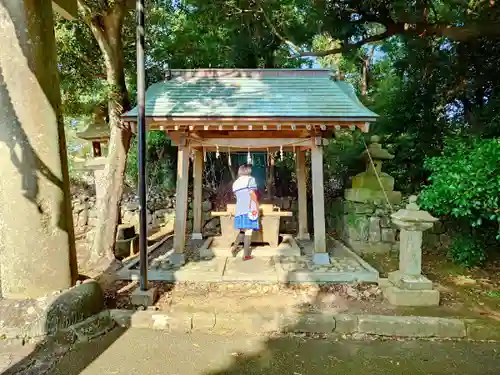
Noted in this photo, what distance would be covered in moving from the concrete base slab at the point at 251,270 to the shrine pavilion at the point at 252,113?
35.8 inches

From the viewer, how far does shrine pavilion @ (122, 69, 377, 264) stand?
5.35 metres

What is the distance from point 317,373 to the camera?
3.09 meters

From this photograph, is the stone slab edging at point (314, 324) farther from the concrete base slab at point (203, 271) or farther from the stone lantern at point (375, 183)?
the stone lantern at point (375, 183)

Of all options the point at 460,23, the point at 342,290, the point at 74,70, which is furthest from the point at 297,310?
the point at 74,70

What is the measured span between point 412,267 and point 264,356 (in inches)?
99.0

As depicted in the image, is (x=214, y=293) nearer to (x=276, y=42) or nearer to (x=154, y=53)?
(x=154, y=53)

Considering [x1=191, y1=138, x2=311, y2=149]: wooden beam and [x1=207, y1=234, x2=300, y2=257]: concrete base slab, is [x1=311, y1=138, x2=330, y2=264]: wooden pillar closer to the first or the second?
[x1=191, y1=138, x2=311, y2=149]: wooden beam

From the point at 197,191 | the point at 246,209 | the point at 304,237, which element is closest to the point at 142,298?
the point at 246,209

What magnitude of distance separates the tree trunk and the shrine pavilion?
0.72 m

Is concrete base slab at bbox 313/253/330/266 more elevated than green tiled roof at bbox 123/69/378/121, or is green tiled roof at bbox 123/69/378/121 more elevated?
green tiled roof at bbox 123/69/378/121

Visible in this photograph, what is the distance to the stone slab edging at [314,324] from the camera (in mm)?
3756

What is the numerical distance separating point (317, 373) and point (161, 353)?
5.29ft

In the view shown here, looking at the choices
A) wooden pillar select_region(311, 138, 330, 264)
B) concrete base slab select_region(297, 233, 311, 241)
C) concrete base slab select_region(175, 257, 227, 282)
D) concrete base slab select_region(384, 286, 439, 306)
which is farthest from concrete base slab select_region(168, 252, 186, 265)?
concrete base slab select_region(384, 286, 439, 306)

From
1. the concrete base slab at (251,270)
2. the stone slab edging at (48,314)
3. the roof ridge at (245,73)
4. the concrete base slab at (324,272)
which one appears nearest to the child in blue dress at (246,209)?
the concrete base slab at (251,270)
